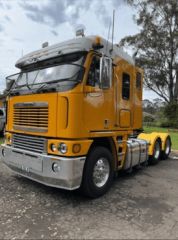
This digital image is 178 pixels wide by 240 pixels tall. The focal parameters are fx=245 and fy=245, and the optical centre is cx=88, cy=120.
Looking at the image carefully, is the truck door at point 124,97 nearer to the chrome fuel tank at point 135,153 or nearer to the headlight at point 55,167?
the chrome fuel tank at point 135,153

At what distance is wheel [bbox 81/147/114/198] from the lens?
4.51 m

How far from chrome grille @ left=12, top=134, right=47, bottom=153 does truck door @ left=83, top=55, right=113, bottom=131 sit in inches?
36.1

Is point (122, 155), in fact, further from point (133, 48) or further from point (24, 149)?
point (133, 48)

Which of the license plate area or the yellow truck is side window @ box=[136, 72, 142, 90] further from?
the license plate area

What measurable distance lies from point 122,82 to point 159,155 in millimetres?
3817

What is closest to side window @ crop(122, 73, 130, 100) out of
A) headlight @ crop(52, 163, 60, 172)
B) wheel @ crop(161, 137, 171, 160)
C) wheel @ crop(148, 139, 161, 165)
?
headlight @ crop(52, 163, 60, 172)

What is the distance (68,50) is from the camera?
15.5 ft

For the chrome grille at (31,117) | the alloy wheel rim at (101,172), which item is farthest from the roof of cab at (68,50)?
the alloy wheel rim at (101,172)

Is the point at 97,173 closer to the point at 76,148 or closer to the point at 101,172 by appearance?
the point at 101,172

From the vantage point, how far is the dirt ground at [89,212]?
347 cm

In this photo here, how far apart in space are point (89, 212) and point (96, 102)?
2.00m

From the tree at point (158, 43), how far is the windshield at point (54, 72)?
24.5m

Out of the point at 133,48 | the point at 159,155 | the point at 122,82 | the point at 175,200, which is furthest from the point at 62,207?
the point at 133,48

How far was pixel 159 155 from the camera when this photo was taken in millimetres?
8391
